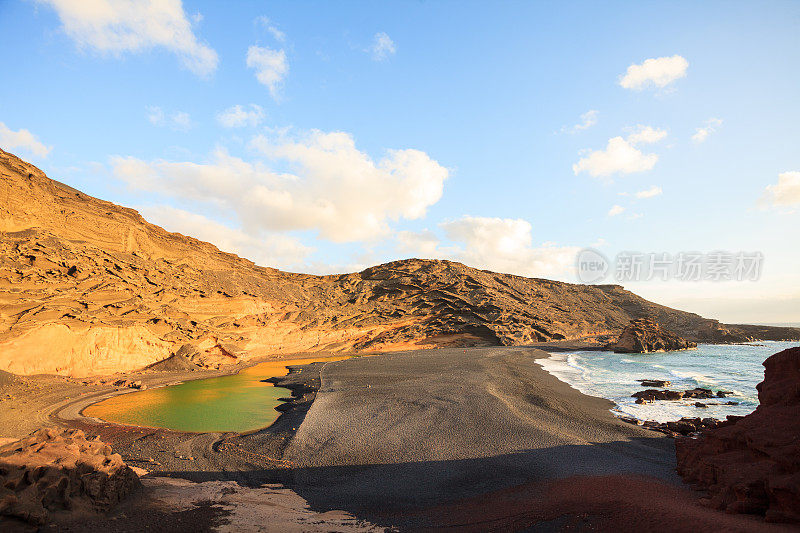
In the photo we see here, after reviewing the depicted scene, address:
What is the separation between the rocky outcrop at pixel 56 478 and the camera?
4672 mm

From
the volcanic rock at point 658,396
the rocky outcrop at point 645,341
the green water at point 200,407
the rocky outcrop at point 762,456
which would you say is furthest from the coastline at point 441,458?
the rocky outcrop at point 645,341

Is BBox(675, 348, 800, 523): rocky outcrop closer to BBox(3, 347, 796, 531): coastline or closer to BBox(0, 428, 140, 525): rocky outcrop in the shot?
BBox(3, 347, 796, 531): coastline

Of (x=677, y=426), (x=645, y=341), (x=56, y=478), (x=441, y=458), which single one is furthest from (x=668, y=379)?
(x=56, y=478)

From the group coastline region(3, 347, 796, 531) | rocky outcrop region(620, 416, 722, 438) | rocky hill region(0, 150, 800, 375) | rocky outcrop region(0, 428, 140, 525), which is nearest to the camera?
rocky outcrop region(0, 428, 140, 525)

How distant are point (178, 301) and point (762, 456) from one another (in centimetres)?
3185

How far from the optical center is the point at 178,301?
90.6 ft

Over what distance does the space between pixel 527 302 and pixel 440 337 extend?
18.2m

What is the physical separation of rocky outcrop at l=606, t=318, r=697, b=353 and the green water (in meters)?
44.6

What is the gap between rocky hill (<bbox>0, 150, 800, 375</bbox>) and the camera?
19734 mm

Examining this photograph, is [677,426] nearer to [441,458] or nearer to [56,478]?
[441,458]

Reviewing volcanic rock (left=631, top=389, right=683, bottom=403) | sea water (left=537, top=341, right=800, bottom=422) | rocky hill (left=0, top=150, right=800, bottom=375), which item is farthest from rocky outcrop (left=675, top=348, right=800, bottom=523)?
rocky hill (left=0, top=150, right=800, bottom=375)

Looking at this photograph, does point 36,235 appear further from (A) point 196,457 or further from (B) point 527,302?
(B) point 527,302

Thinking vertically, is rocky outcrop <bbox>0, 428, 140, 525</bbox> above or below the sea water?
above

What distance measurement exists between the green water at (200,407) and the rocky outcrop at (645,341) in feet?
146
